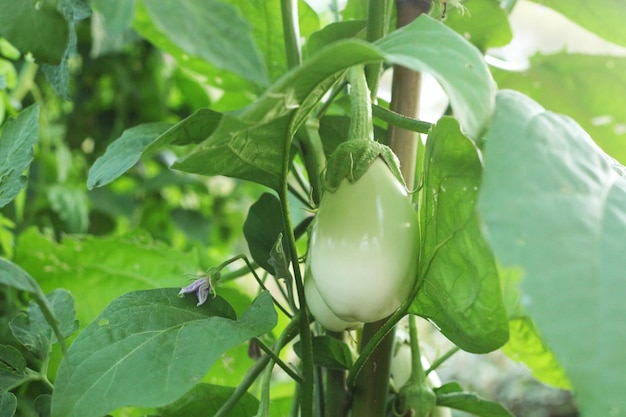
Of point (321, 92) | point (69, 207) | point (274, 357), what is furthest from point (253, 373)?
point (69, 207)

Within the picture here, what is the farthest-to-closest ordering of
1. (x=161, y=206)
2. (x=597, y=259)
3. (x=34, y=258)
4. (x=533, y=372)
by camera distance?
(x=161, y=206)
(x=34, y=258)
(x=533, y=372)
(x=597, y=259)

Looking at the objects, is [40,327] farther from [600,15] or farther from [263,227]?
[600,15]

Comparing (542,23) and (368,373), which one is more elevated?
(368,373)

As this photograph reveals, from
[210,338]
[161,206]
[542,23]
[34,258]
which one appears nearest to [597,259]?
[210,338]

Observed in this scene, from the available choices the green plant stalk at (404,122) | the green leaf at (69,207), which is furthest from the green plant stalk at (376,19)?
the green leaf at (69,207)

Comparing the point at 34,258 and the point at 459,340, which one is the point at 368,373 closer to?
the point at 459,340
